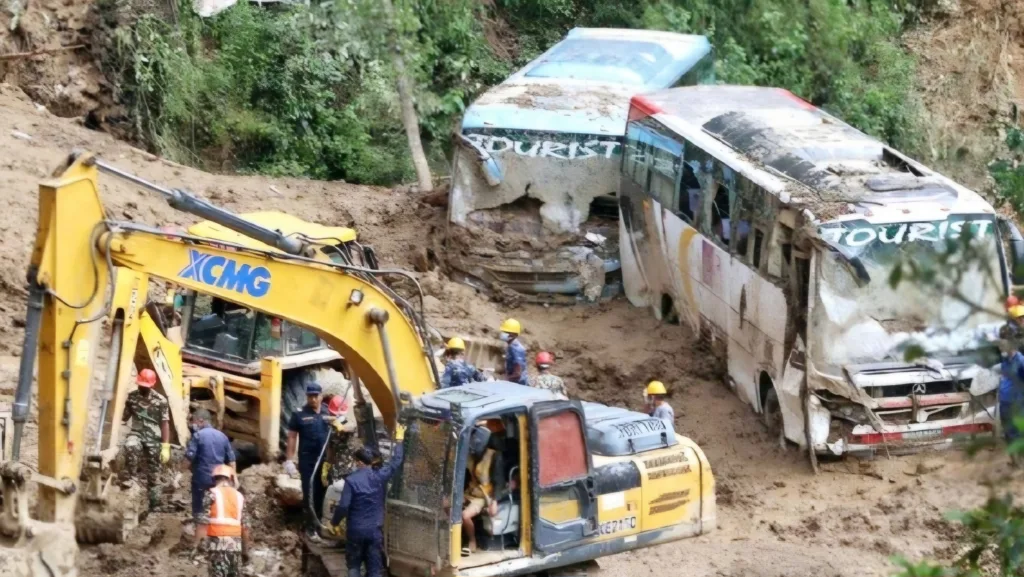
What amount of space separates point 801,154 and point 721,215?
3.45ft

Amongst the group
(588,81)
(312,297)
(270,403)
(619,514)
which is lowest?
(270,403)

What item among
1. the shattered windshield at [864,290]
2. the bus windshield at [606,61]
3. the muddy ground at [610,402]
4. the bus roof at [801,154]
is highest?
the bus windshield at [606,61]

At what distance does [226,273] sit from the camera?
1073 cm

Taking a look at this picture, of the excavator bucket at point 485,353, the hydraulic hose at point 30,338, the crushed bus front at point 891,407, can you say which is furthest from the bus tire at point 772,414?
the hydraulic hose at point 30,338

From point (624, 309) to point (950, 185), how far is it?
4.78m

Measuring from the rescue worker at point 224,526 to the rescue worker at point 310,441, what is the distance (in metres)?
0.72

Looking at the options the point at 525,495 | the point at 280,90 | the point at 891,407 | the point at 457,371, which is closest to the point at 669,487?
the point at 525,495

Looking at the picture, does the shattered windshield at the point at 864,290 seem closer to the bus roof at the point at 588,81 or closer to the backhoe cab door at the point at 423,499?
the bus roof at the point at 588,81

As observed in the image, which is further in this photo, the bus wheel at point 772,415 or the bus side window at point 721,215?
the bus side window at point 721,215

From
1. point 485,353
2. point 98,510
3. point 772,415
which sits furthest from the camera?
point 485,353

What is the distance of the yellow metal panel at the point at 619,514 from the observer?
10.8m

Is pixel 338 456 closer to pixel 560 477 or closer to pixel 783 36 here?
pixel 560 477

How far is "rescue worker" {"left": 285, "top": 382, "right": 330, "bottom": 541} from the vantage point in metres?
12.5

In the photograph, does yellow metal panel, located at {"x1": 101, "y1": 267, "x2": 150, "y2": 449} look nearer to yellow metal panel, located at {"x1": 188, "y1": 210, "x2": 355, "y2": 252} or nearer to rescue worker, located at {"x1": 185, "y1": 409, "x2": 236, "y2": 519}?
rescue worker, located at {"x1": 185, "y1": 409, "x2": 236, "y2": 519}
